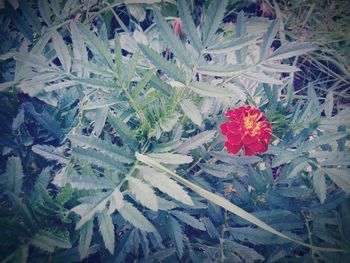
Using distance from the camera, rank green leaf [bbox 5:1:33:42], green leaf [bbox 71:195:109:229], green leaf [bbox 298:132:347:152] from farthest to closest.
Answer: green leaf [bbox 5:1:33:42] < green leaf [bbox 298:132:347:152] < green leaf [bbox 71:195:109:229]

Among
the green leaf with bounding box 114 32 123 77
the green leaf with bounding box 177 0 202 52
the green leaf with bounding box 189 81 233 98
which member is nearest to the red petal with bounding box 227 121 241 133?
the green leaf with bounding box 189 81 233 98

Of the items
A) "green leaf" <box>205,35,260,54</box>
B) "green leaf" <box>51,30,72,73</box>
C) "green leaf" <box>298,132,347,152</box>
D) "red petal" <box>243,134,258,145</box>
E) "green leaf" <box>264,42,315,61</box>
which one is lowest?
"green leaf" <box>298,132,347,152</box>

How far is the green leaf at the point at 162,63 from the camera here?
679 mm

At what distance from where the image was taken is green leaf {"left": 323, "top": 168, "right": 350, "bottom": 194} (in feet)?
2.46

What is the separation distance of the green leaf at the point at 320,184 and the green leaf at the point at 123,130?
483 mm

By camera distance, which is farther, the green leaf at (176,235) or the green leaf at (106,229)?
the green leaf at (176,235)

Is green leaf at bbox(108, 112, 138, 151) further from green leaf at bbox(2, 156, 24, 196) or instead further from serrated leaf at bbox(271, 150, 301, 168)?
serrated leaf at bbox(271, 150, 301, 168)

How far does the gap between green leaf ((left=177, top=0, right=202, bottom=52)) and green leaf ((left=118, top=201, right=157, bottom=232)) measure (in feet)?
1.36

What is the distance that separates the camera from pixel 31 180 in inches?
37.0

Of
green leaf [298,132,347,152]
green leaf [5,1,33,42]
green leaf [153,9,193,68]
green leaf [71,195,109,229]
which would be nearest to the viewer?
green leaf [71,195,109,229]

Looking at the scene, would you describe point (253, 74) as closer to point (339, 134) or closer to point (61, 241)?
point (339, 134)

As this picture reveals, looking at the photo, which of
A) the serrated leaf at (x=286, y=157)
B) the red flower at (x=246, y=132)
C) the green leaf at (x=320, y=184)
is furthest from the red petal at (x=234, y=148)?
the green leaf at (x=320, y=184)

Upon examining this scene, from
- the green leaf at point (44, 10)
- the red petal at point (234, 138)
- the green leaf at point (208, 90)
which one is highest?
the green leaf at point (44, 10)

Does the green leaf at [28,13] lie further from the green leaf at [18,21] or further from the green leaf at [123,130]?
the green leaf at [123,130]
